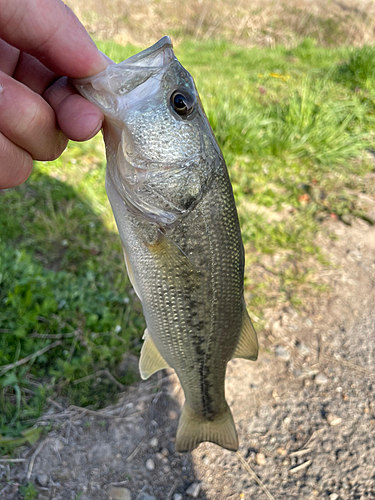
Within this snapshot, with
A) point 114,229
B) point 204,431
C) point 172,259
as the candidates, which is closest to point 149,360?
point 204,431

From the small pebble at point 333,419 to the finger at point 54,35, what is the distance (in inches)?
99.3

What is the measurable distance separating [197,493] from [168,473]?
0.20 meters

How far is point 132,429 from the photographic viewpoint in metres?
2.29

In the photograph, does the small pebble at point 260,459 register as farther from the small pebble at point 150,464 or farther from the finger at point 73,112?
the finger at point 73,112

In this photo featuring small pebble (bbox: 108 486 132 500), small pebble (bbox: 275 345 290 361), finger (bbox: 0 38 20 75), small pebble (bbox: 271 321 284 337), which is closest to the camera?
finger (bbox: 0 38 20 75)

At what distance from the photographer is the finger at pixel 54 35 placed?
132cm

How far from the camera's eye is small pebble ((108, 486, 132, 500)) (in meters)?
2.04

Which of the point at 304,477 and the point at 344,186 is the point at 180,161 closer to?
the point at 304,477

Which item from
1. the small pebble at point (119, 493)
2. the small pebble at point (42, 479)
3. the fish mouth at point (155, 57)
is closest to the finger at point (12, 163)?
the fish mouth at point (155, 57)

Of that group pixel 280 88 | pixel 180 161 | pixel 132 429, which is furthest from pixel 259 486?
pixel 280 88

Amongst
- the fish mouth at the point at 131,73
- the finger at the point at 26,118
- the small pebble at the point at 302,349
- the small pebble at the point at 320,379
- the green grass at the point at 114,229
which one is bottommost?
the small pebble at the point at 320,379

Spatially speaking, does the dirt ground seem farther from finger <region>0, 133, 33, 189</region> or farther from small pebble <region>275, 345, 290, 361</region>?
finger <region>0, 133, 33, 189</region>

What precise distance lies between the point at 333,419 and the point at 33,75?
2.73 meters

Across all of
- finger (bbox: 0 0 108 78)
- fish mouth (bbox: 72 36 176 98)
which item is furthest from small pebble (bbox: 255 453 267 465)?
finger (bbox: 0 0 108 78)
